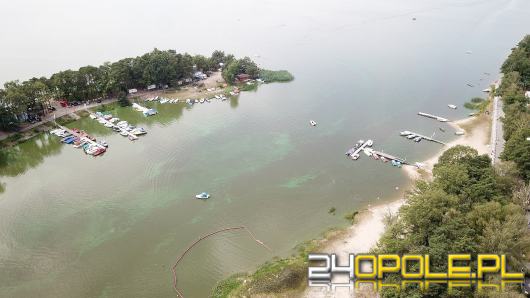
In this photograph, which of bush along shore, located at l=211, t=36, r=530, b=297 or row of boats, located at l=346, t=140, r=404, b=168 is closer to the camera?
bush along shore, located at l=211, t=36, r=530, b=297

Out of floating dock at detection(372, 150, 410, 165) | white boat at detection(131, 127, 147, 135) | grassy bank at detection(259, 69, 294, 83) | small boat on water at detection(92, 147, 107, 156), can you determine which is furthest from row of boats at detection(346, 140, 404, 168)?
small boat on water at detection(92, 147, 107, 156)

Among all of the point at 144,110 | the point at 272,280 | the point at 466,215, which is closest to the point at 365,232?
the point at 466,215

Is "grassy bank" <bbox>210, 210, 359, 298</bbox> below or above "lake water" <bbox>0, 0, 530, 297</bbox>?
below

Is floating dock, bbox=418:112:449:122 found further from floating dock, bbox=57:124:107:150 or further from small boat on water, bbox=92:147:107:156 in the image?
floating dock, bbox=57:124:107:150

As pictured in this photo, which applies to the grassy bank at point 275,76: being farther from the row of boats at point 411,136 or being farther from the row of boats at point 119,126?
the row of boats at point 119,126

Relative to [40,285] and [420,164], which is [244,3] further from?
[40,285]

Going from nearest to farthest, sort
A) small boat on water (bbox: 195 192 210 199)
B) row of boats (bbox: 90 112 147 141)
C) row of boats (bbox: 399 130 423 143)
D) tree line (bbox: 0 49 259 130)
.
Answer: small boat on water (bbox: 195 192 210 199) < tree line (bbox: 0 49 259 130) < row of boats (bbox: 399 130 423 143) < row of boats (bbox: 90 112 147 141)

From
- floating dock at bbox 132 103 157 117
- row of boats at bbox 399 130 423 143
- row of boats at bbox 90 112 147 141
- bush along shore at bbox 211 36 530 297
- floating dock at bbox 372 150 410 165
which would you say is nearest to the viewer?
bush along shore at bbox 211 36 530 297

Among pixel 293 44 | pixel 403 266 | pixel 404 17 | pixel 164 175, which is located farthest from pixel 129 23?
pixel 403 266
